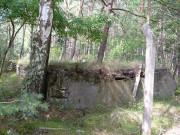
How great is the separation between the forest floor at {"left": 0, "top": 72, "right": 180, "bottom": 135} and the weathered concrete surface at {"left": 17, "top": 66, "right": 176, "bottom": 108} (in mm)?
356

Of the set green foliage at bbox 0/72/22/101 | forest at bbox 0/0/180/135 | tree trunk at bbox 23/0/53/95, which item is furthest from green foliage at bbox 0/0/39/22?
green foliage at bbox 0/72/22/101

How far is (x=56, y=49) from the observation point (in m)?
10.4

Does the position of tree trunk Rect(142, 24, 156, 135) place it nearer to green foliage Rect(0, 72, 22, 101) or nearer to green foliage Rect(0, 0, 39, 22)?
green foliage Rect(0, 0, 39, 22)

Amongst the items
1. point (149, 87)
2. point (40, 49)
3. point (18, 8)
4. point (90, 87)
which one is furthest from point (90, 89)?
point (18, 8)

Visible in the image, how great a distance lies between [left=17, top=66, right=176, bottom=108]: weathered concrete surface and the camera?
620cm

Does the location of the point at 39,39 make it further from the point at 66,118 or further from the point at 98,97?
the point at 98,97

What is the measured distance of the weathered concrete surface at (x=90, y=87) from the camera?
20.4ft

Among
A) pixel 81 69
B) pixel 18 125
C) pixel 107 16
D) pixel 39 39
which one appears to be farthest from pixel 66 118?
pixel 107 16

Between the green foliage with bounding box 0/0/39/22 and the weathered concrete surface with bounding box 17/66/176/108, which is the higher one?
the green foliage with bounding box 0/0/39/22

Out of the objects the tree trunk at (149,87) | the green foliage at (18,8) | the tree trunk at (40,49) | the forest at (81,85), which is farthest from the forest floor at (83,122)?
the green foliage at (18,8)

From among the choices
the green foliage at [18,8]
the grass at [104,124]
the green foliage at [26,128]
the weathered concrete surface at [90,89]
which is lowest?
the grass at [104,124]

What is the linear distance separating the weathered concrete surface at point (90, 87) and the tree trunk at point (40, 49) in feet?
4.19

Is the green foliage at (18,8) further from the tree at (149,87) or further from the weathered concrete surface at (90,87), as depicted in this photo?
the tree at (149,87)

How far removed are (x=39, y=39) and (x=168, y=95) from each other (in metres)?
7.49
